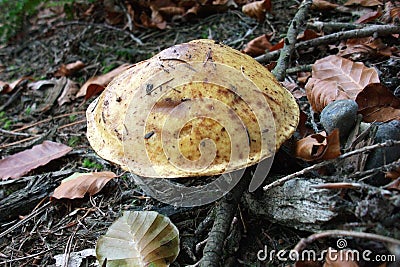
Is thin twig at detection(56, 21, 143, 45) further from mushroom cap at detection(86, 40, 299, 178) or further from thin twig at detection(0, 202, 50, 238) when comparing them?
mushroom cap at detection(86, 40, 299, 178)

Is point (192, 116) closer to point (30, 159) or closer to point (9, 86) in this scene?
point (30, 159)

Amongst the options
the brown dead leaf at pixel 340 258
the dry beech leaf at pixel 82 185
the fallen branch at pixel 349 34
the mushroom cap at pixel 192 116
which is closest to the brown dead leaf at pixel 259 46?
the fallen branch at pixel 349 34

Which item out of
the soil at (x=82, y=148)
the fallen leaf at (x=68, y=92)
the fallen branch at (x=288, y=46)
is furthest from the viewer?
the fallen leaf at (x=68, y=92)

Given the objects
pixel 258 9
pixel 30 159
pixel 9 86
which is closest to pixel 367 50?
pixel 258 9

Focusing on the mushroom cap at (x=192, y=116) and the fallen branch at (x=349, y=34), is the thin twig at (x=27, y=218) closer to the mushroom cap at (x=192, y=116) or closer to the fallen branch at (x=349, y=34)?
the mushroom cap at (x=192, y=116)

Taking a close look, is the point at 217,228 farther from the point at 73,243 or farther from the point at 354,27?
the point at 354,27

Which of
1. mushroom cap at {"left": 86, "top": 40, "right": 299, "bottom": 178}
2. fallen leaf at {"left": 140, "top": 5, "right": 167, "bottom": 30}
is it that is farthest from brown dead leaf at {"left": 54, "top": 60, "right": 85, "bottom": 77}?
mushroom cap at {"left": 86, "top": 40, "right": 299, "bottom": 178}
